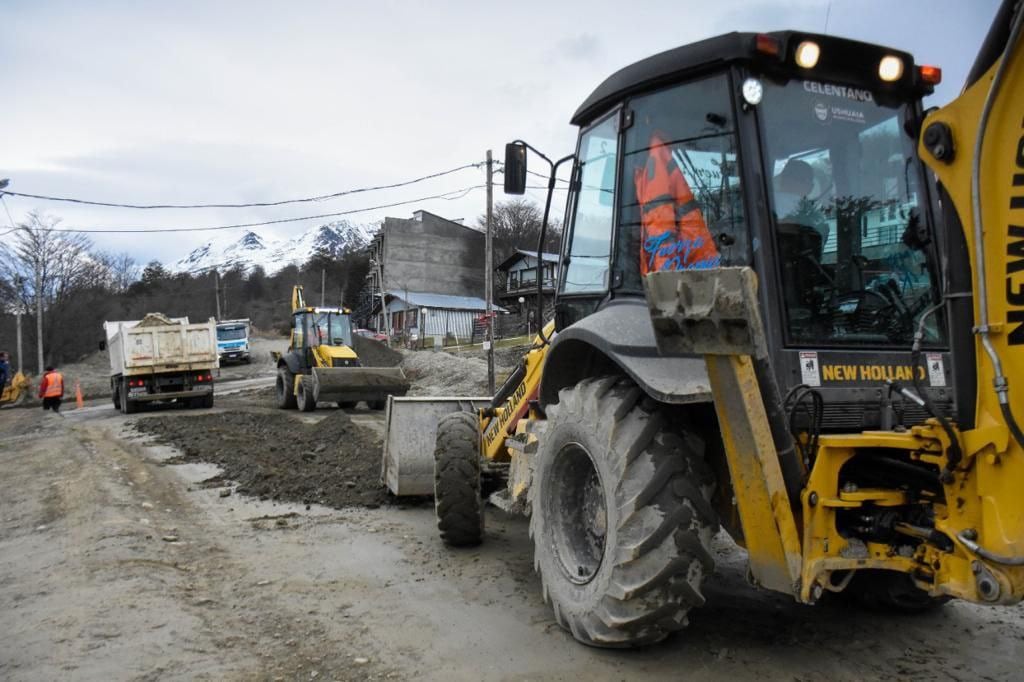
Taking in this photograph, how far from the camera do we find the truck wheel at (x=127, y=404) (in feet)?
64.5

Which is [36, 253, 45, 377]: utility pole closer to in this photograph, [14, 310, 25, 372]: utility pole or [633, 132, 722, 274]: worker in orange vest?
[14, 310, 25, 372]: utility pole

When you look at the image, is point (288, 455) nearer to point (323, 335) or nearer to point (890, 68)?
point (890, 68)

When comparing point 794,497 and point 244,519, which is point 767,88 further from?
point 244,519

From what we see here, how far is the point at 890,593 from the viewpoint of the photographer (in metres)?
4.02

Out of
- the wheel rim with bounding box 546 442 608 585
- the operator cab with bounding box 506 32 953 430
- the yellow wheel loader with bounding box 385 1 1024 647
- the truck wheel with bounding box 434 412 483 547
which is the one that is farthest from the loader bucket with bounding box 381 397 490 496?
the operator cab with bounding box 506 32 953 430

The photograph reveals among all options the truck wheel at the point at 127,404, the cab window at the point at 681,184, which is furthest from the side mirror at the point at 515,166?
the truck wheel at the point at 127,404

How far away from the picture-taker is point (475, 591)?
15.8 ft

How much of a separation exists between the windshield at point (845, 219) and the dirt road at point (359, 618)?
1.51 meters

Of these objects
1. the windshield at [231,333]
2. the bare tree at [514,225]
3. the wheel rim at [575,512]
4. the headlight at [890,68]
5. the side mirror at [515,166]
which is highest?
the bare tree at [514,225]

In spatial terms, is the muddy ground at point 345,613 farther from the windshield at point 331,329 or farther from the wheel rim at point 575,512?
the windshield at point 331,329

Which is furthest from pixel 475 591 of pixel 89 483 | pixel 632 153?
pixel 89 483

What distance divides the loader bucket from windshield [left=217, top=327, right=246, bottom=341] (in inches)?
1458

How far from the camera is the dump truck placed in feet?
64.6

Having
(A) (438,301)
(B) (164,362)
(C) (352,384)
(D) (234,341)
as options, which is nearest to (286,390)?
(C) (352,384)
